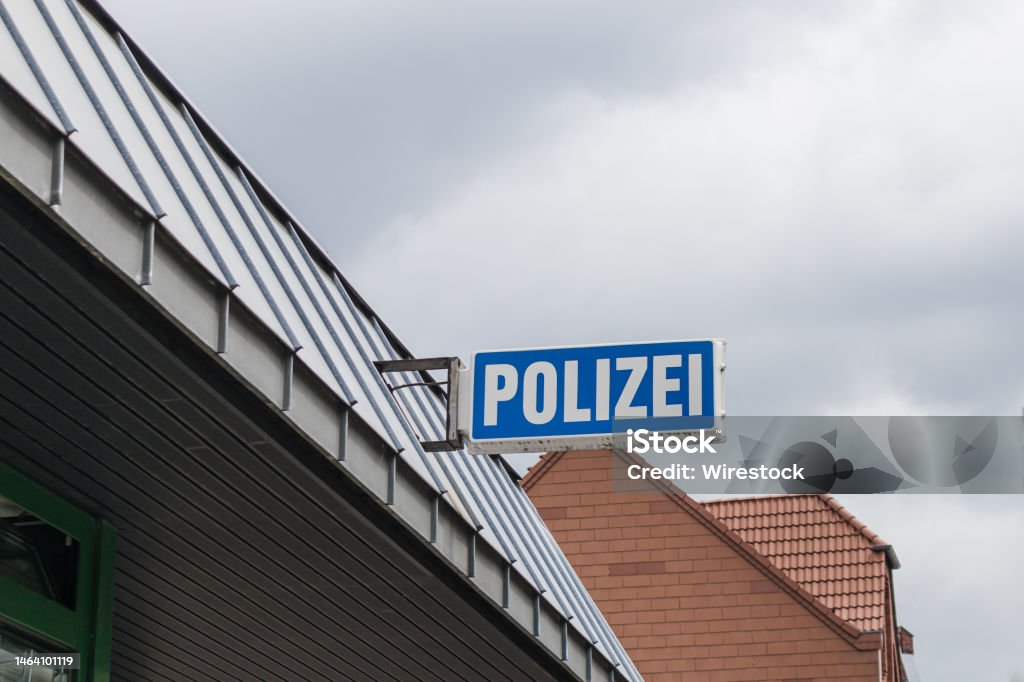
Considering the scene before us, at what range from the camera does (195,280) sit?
7.11 meters

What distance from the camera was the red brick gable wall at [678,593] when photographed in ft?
80.6

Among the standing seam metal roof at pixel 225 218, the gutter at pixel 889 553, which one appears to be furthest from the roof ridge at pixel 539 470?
the standing seam metal roof at pixel 225 218

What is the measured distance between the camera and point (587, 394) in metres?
9.04

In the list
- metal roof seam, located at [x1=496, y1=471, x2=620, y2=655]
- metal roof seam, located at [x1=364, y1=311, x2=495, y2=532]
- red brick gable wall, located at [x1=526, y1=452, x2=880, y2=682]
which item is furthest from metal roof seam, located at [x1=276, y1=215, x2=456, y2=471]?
red brick gable wall, located at [x1=526, y1=452, x2=880, y2=682]

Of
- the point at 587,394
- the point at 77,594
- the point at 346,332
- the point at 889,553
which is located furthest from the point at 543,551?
the point at 889,553

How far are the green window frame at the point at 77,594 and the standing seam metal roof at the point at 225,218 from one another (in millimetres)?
1567

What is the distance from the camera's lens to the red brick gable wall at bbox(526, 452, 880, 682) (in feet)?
80.6

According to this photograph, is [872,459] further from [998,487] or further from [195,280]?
[195,280]

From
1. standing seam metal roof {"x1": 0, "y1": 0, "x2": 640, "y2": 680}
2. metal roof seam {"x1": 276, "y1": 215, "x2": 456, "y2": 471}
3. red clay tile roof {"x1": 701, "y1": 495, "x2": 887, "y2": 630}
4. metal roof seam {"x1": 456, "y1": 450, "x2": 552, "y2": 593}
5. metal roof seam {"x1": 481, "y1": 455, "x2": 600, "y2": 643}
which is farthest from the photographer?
red clay tile roof {"x1": 701, "y1": 495, "x2": 887, "y2": 630}

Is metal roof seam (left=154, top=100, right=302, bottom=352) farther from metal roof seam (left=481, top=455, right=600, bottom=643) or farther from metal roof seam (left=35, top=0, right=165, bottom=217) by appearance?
metal roof seam (left=481, top=455, right=600, bottom=643)

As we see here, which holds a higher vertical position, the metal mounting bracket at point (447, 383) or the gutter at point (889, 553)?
the gutter at point (889, 553)

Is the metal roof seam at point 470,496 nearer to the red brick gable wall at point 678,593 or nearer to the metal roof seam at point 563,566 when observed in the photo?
the metal roof seam at point 563,566

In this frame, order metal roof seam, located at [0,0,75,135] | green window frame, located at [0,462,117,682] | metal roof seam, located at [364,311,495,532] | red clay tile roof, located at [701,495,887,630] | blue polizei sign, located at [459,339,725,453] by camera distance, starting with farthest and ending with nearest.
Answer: red clay tile roof, located at [701,495,887,630], metal roof seam, located at [364,311,495,532], blue polizei sign, located at [459,339,725,453], green window frame, located at [0,462,117,682], metal roof seam, located at [0,0,75,135]

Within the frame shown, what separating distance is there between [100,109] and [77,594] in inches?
114
